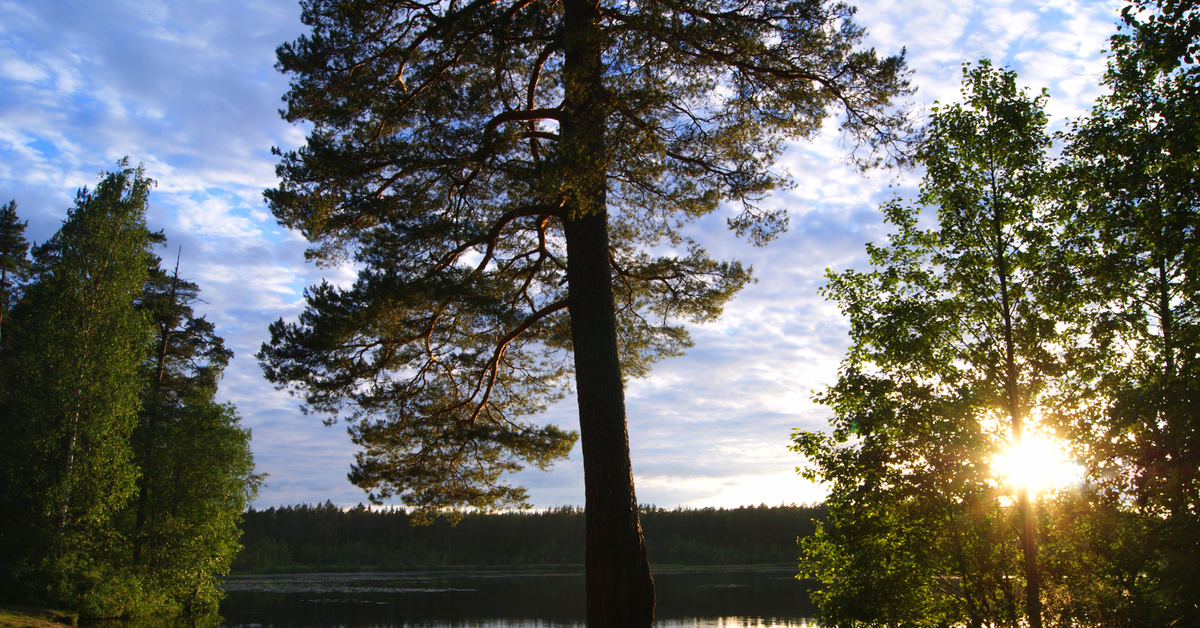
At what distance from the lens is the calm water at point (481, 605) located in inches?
1062

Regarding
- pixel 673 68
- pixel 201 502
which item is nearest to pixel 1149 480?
pixel 673 68

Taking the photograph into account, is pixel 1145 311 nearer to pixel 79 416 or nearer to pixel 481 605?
pixel 79 416

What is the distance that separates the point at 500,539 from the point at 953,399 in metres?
80.5

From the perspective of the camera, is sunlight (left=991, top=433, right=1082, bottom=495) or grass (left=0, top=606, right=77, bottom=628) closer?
sunlight (left=991, top=433, right=1082, bottom=495)

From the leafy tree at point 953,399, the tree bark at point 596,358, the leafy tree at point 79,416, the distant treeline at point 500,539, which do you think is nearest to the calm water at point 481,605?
the leafy tree at point 79,416

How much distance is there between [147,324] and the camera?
22.2 m

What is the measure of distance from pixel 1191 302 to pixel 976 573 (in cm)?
411

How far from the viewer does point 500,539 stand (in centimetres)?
8350

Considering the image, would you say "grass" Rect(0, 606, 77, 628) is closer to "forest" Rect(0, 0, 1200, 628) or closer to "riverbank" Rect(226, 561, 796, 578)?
"forest" Rect(0, 0, 1200, 628)

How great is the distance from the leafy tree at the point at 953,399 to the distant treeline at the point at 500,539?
7083 centimetres

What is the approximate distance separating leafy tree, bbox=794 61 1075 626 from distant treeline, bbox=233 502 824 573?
232ft

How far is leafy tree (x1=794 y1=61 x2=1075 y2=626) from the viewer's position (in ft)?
28.8

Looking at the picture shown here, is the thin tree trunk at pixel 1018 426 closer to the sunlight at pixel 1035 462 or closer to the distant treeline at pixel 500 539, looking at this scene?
the sunlight at pixel 1035 462

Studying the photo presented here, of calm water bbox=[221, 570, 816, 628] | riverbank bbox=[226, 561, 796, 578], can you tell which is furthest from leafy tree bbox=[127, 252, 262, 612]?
riverbank bbox=[226, 561, 796, 578]
